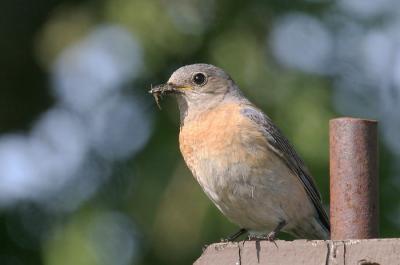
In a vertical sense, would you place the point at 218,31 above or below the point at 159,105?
above

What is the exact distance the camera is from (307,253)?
440 centimetres

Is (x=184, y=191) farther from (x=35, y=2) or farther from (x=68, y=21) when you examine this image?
(x=35, y=2)

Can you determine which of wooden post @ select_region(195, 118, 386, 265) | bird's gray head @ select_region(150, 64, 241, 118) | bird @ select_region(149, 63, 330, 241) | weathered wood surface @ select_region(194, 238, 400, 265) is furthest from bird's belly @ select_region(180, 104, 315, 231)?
weathered wood surface @ select_region(194, 238, 400, 265)

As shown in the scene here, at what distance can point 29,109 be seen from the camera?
9.27 m

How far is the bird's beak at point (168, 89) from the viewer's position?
22.8 feet

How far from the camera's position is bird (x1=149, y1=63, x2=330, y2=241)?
6.30 metres

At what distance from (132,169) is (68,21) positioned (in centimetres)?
135

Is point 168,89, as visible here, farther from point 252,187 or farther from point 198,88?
point 252,187

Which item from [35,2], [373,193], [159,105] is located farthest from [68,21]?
[373,193]

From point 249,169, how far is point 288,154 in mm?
462

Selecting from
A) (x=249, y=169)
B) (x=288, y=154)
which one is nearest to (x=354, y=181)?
(x=249, y=169)

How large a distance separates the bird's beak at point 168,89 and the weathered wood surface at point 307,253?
2459 mm

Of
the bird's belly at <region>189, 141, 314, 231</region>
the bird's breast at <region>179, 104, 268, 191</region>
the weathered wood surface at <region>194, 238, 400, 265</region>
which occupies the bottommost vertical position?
the weathered wood surface at <region>194, 238, 400, 265</region>

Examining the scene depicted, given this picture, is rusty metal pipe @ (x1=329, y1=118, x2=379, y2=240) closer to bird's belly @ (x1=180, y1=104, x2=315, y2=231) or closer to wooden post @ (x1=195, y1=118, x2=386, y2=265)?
wooden post @ (x1=195, y1=118, x2=386, y2=265)
